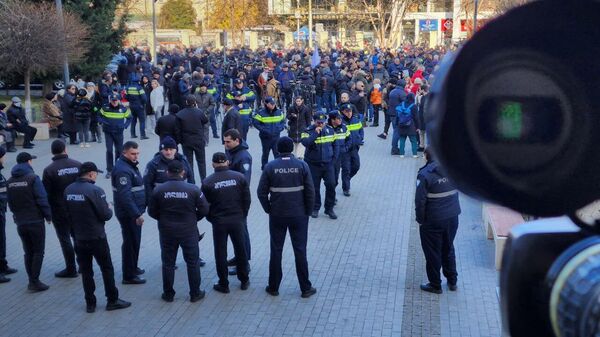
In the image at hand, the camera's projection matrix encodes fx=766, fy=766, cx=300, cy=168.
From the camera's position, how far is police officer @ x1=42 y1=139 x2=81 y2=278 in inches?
368

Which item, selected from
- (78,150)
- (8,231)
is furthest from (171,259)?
(78,150)

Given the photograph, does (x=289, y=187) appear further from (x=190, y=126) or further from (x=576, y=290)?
(x=576, y=290)

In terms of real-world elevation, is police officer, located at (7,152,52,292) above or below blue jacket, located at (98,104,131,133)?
below

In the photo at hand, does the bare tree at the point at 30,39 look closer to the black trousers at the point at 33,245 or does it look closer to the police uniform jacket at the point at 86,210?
the black trousers at the point at 33,245

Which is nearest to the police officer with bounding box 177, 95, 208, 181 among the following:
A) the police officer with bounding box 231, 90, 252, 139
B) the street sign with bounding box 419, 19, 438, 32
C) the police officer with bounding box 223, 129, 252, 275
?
the police officer with bounding box 231, 90, 252, 139

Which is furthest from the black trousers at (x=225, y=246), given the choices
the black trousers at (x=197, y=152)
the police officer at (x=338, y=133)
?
the black trousers at (x=197, y=152)

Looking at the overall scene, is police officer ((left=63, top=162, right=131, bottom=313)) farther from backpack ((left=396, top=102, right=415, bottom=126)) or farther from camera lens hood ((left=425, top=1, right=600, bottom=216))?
backpack ((left=396, top=102, right=415, bottom=126))

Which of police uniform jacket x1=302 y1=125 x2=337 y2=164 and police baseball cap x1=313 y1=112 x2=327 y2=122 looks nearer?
police uniform jacket x1=302 y1=125 x2=337 y2=164

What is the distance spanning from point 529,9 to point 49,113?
768 inches

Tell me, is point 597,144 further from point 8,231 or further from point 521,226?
point 8,231

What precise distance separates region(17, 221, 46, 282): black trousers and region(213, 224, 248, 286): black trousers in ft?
6.74

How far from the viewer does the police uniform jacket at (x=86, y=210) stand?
26.7 feet

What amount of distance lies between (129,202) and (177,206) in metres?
0.96

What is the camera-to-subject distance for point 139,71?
26.9 metres
